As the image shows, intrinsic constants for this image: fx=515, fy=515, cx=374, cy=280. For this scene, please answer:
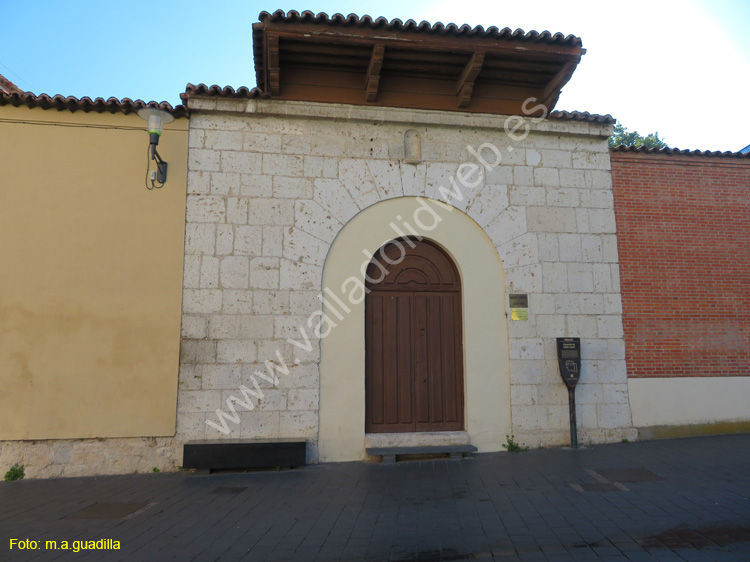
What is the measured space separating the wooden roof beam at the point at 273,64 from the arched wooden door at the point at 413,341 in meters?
2.75

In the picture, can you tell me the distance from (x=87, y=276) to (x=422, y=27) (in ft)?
18.3

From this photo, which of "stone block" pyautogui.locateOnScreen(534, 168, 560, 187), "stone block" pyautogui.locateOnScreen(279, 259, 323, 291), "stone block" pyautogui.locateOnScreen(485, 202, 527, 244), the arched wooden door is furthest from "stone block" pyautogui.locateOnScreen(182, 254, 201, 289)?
"stone block" pyautogui.locateOnScreen(534, 168, 560, 187)

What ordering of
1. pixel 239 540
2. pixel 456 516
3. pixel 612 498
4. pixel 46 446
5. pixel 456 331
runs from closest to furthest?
pixel 239 540
pixel 456 516
pixel 612 498
pixel 46 446
pixel 456 331

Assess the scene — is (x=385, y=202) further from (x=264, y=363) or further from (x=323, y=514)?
(x=323, y=514)

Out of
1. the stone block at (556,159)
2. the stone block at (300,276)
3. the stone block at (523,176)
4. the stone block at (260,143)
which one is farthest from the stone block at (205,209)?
the stone block at (556,159)

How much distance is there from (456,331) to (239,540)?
4283 millimetres

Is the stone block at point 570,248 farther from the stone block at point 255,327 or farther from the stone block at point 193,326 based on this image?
the stone block at point 193,326

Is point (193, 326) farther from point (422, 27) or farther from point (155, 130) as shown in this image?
point (422, 27)

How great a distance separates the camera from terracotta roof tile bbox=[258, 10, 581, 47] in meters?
6.82

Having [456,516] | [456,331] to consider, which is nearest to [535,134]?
[456,331]

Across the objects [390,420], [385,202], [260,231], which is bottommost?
[390,420]

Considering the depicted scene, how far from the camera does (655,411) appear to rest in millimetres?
7562

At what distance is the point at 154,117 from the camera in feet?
21.9

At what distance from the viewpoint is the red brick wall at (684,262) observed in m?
7.76
